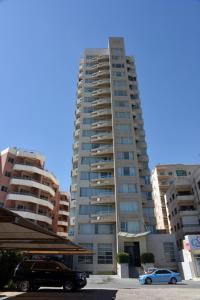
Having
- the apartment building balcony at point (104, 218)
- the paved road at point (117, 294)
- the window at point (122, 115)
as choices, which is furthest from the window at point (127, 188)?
the paved road at point (117, 294)

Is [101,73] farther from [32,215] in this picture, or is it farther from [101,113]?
[32,215]

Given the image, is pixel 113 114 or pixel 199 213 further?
pixel 113 114

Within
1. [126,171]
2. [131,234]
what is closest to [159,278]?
[131,234]

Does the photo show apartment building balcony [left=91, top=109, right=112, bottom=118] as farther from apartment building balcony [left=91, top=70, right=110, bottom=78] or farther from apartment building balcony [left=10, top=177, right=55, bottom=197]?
apartment building balcony [left=10, top=177, right=55, bottom=197]

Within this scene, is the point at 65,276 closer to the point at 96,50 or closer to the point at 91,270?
the point at 91,270

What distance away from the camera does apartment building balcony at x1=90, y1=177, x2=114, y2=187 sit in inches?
1977

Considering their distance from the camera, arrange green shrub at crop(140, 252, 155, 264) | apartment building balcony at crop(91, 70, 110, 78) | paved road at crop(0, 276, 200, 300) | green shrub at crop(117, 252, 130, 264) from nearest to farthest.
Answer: paved road at crop(0, 276, 200, 300)
green shrub at crop(117, 252, 130, 264)
green shrub at crop(140, 252, 155, 264)
apartment building balcony at crop(91, 70, 110, 78)

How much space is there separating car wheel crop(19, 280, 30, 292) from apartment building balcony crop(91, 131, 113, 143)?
3776 cm

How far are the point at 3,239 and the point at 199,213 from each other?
1788 inches

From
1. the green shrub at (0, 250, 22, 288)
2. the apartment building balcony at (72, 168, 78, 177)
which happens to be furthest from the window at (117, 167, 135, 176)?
the green shrub at (0, 250, 22, 288)

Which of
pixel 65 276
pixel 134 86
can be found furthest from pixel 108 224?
pixel 134 86

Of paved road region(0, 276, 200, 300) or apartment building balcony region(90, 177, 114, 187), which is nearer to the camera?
paved road region(0, 276, 200, 300)

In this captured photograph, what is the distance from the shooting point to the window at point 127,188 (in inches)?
1907

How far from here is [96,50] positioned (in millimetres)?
72250
